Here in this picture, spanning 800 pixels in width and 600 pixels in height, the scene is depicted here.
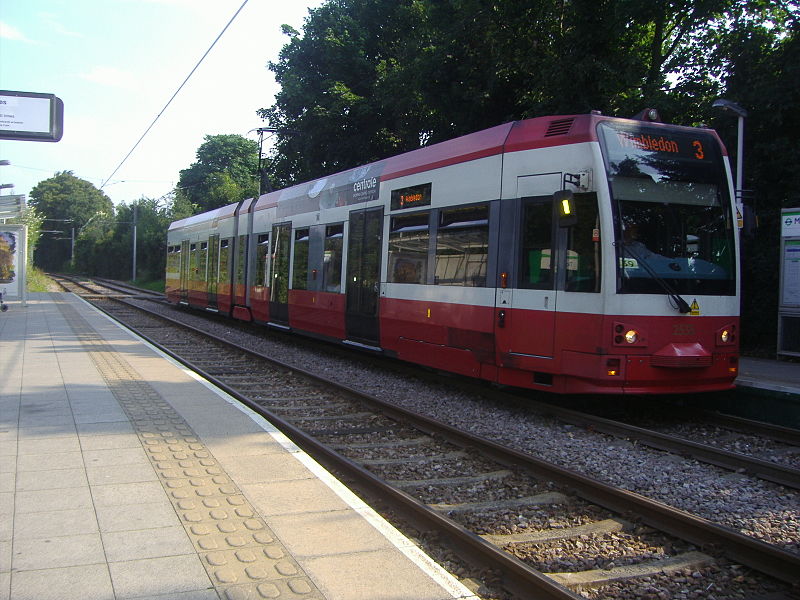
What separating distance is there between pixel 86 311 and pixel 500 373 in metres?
19.2

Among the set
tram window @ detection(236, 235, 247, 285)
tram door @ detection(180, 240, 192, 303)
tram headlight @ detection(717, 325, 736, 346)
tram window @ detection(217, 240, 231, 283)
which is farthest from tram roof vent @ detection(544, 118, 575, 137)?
tram door @ detection(180, 240, 192, 303)

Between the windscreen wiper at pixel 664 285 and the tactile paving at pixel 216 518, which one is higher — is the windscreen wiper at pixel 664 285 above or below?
above

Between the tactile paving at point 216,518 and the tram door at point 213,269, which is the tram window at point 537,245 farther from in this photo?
the tram door at point 213,269

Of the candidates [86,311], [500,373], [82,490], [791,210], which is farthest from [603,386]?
[86,311]

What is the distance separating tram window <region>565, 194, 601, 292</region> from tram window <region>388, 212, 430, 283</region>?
109 inches

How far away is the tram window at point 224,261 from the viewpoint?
66.0 ft

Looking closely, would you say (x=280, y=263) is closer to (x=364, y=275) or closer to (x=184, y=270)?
(x=364, y=275)

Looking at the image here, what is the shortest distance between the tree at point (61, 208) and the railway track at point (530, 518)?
359 ft

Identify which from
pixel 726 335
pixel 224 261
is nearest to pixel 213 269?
pixel 224 261

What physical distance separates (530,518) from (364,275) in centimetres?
731

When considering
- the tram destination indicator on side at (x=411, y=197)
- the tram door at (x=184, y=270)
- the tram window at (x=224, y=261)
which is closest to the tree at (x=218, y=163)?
the tram door at (x=184, y=270)

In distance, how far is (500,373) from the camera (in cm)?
871

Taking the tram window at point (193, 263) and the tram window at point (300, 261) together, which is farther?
the tram window at point (193, 263)

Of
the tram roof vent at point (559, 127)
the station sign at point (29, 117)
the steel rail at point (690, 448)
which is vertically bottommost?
the steel rail at point (690, 448)
